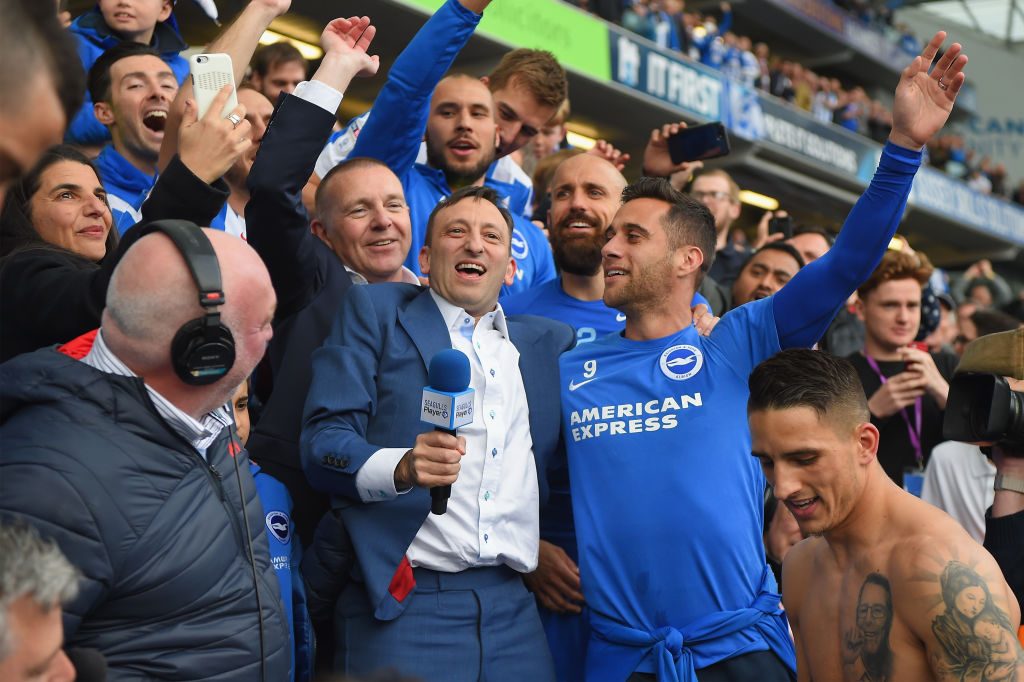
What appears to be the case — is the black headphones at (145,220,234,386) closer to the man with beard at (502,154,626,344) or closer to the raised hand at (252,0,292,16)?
the raised hand at (252,0,292,16)

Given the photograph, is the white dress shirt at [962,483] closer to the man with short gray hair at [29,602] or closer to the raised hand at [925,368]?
the raised hand at [925,368]

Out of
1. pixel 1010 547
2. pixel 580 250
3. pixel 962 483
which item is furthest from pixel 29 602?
pixel 962 483

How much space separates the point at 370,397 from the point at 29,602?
64.0 inches

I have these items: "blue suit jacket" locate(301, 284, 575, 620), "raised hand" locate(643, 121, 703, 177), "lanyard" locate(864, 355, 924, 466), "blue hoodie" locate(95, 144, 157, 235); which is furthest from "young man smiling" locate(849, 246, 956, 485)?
"blue hoodie" locate(95, 144, 157, 235)

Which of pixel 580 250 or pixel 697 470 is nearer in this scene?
pixel 697 470

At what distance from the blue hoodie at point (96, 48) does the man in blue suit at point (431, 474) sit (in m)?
1.65

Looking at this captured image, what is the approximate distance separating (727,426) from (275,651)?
1.51 meters

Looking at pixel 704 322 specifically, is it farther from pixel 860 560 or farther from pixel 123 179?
pixel 123 179

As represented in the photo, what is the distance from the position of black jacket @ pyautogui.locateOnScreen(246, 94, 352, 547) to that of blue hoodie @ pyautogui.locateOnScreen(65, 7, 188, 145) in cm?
128

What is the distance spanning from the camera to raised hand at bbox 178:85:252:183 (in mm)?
2428

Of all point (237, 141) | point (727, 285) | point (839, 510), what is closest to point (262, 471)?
point (237, 141)

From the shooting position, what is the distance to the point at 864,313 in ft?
17.2

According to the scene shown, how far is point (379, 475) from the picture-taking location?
2791 millimetres

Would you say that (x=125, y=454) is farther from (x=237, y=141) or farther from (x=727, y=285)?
(x=727, y=285)
